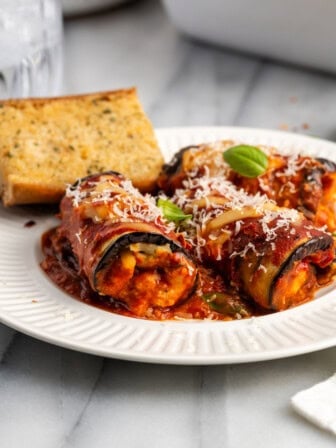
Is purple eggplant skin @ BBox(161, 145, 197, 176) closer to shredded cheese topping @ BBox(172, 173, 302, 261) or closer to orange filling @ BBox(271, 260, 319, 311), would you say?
shredded cheese topping @ BBox(172, 173, 302, 261)

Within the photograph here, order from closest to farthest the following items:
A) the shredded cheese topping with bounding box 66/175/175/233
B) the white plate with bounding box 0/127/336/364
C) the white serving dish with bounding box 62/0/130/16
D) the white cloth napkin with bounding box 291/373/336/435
Answer: the white cloth napkin with bounding box 291/373/336/435
the white plate with bounding box 0/127/336/364
the shredded cheese topping with bounding box 66/175/175/233
the white serving dish with bounding box 62/0/130/16

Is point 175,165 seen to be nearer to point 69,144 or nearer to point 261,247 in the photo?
point 69,144

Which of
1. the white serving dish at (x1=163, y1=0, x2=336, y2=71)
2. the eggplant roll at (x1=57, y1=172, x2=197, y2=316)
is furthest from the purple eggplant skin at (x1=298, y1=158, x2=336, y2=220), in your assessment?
the white serving dish at (x1=163, y1=0, x2=336, y2=71)

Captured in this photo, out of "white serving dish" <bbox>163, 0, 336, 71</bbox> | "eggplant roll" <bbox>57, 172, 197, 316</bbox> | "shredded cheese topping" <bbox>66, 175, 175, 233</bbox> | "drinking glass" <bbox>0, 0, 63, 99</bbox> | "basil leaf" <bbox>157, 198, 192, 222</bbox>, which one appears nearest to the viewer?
"eggplant roll" <bbox>57, 172, 197, 316</bbox>

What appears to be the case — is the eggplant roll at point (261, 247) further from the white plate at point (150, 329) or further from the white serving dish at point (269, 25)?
the white serving dish at point (269, 25)

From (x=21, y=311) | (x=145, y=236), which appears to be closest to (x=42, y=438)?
(x=21, y=311)

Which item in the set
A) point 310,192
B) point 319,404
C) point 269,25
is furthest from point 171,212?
point 269,25

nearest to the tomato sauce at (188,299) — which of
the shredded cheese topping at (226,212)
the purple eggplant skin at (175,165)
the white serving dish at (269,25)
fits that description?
the shredded cheese topping at (226,212)
